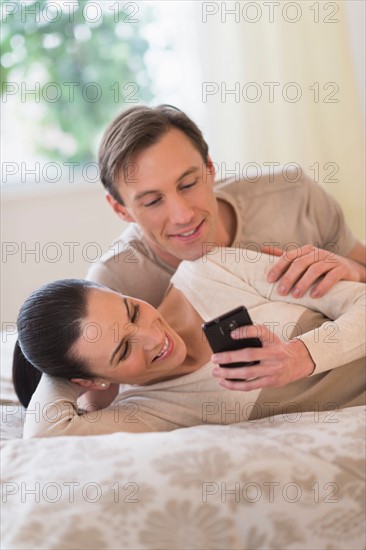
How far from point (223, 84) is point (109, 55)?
90 centimetres

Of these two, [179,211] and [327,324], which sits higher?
[179,211]

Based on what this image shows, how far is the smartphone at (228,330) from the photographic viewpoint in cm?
131

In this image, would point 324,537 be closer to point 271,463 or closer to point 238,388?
point 271,463

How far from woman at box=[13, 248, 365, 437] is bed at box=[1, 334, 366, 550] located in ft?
0.66

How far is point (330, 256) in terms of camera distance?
5.60 feet

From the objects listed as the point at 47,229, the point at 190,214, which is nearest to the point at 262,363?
the point at 190,214

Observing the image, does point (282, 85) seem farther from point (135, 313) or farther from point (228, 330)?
point (228, 330)

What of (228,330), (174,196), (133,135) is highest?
(133,135)

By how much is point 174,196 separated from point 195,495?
32.1 inches

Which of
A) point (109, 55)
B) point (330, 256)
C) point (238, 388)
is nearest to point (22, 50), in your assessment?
point (109, 55)

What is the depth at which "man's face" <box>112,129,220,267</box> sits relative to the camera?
70.3 inches

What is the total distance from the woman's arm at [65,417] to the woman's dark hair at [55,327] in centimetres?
4

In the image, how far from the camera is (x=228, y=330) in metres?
1.32

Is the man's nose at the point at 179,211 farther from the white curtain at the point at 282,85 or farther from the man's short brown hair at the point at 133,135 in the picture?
the white curtain at the point at 282,85
